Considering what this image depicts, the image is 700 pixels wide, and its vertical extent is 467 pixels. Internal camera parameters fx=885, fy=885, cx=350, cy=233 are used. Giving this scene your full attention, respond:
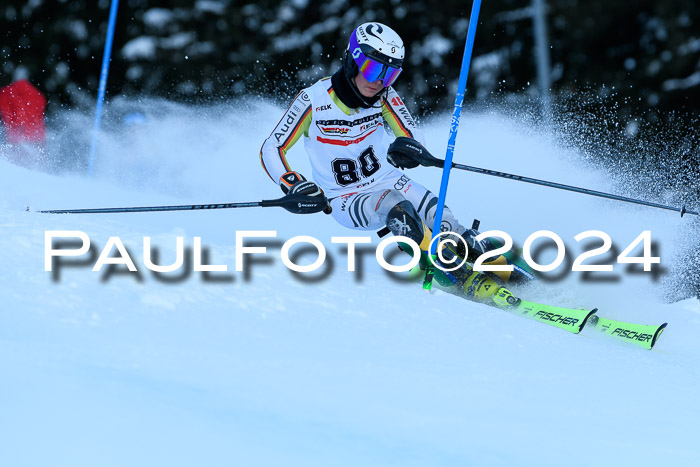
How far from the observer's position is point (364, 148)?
182 inches

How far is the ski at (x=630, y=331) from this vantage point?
4113 millimetres

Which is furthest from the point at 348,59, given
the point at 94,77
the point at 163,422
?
the point at 94,77

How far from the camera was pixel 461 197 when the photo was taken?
6.73 meters

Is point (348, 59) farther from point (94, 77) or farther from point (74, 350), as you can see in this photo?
point (94, 77)

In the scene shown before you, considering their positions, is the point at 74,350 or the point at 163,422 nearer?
the point at 163,422

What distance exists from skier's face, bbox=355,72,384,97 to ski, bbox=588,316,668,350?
60.5 inches

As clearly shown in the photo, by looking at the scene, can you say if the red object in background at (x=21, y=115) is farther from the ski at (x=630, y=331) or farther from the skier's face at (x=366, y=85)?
the ski at (x=630, y=331)

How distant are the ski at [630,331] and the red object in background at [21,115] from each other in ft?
18.4

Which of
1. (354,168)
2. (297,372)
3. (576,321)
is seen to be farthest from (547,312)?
(297,372)

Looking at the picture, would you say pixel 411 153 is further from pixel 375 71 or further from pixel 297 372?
pixel 297 372

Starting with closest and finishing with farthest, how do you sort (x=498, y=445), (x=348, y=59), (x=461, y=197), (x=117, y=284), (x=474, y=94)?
(x=498, y=445)
(x=117, y=284)
(x=348, y=59)
(x=461, y=197)
(x=474, y=94)

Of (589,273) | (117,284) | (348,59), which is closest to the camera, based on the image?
(117,284)

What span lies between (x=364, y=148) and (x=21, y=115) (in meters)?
4.48

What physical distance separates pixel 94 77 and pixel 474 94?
6308 mm
